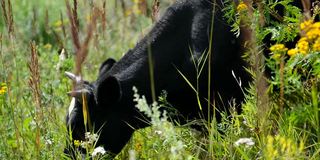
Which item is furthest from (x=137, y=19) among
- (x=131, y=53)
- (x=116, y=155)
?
(x=116, y=155)

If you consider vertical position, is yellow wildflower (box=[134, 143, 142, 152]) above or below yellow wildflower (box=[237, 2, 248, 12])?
below

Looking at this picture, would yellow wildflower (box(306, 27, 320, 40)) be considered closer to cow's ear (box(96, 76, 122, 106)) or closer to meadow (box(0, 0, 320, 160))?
meadow (box(0, 0, 320, 160))

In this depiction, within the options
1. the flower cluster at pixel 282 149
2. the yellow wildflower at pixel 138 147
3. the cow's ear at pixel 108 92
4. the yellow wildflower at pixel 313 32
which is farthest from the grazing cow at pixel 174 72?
the yellow wildflower at pixel 313 32

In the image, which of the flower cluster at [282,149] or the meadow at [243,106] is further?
the meadow at [243,106]

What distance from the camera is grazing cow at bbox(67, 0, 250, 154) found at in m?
A: 5.85

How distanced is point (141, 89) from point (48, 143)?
1.80 metres

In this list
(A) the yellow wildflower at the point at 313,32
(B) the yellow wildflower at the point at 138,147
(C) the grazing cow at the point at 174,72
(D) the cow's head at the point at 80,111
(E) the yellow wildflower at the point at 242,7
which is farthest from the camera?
(C) the grazing cow at the point at 174,72

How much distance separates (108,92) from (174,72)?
2.08 feet

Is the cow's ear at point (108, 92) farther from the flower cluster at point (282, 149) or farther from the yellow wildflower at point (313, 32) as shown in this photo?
the yellow wildflower at point (313, 32)

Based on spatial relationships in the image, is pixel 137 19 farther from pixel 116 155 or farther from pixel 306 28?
pixel 306 28

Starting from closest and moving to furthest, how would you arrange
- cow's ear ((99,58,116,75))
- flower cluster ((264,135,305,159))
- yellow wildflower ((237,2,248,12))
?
1. flower cluster ((264,135,305,159))
2. yellow wildflower ((237,2,248,12))
3. cow's ear ((99,58,116,75))

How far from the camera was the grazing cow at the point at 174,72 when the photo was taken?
19.2 ft

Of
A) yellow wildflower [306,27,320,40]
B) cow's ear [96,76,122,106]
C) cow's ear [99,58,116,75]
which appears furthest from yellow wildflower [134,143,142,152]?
yellow wildflower [306,27,320,40]

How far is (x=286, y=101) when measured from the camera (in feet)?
15.8
